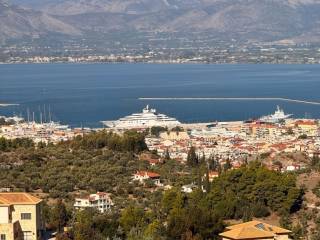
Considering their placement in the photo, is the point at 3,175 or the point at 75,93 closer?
the point at 3,175

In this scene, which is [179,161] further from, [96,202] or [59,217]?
[59,217]

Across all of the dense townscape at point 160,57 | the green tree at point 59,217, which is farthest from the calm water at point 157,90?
the green tree at point 59,217

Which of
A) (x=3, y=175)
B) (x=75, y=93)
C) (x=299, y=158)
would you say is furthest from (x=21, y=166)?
(x=75, y=93)

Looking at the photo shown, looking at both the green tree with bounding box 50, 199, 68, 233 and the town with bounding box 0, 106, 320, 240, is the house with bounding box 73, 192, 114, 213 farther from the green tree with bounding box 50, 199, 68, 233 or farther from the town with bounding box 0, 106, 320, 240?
the green tree with bounding box 50, 199, 68, 233

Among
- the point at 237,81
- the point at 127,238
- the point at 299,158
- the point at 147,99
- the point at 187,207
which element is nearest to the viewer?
the point at 127,238

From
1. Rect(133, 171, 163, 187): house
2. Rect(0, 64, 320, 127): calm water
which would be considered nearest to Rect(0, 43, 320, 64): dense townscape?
Rect(0, 64, 320, 127): calm water

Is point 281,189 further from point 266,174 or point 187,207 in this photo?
point 187,207

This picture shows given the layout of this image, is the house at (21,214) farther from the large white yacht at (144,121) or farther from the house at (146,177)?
the large white yacht at (144,121)
